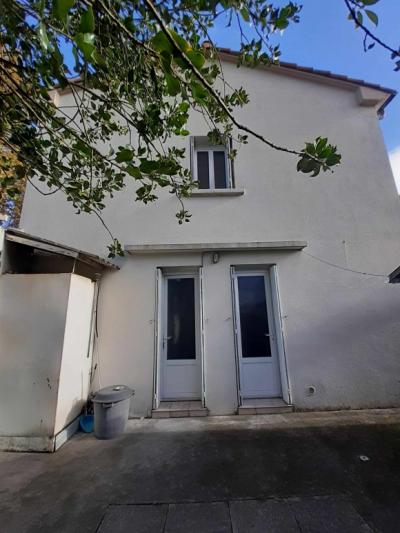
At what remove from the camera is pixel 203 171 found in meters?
5.94

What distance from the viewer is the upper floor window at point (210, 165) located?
5.84 m

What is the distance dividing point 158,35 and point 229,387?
489 cm

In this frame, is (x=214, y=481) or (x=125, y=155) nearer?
(x=125, y=155)

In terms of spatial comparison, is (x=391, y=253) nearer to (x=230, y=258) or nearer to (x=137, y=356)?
(x=230, y=258)

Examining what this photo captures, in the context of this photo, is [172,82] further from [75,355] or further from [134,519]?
[75,355]

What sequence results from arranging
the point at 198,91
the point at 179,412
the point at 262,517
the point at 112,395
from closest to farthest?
the point at 198,91 < the point at 262,517 < the point at 112,395 < the point at 179,412

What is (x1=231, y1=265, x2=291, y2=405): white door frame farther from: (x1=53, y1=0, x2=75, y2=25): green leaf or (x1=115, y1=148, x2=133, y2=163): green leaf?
(x1=53, y1=0, x2=75, y2=25): green leaf

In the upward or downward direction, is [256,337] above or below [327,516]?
above

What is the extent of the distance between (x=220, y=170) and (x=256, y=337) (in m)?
3.87

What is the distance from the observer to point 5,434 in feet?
12.0

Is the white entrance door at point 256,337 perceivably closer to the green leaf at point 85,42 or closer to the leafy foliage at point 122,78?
the leafy foliage at point 122,78

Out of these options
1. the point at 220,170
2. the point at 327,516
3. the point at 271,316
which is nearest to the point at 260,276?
the point at 271,316

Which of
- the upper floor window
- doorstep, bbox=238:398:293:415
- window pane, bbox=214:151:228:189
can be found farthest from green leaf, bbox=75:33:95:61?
doorstep, bbox=238:398:293:415

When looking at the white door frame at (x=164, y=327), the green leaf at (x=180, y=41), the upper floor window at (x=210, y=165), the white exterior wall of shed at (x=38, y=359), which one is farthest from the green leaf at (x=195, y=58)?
the upper floor window at (x=210, y=165)
